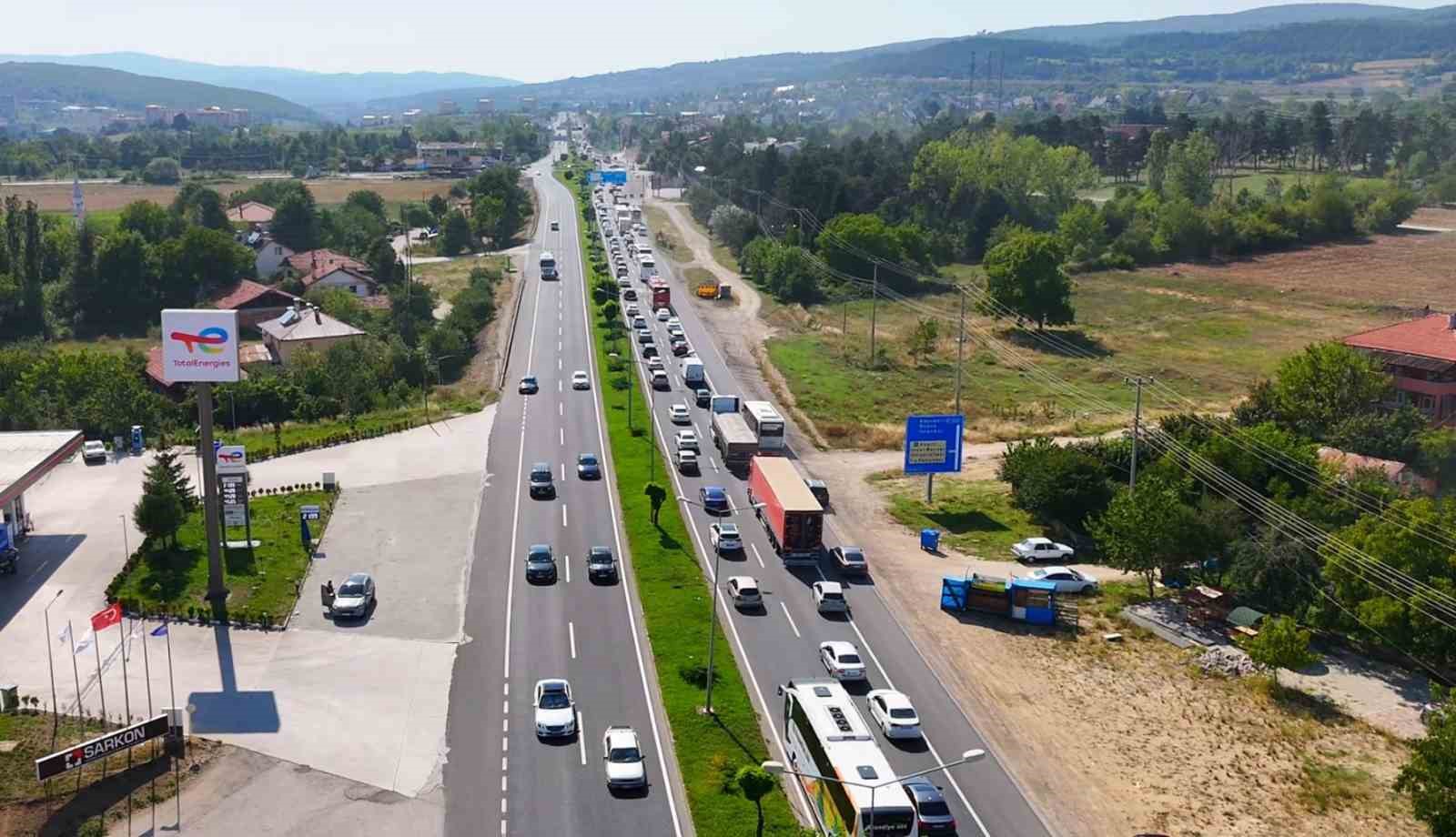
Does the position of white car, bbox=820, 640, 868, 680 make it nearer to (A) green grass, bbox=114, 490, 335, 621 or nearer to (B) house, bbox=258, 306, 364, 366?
(A) green grass, bbox=114, 490, 335, 621

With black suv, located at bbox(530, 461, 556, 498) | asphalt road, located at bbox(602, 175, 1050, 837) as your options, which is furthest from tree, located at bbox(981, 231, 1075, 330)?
black suv, located at bbox(530, 461, 556, 498)

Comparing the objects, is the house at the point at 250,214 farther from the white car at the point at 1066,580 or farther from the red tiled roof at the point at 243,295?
the white car at the point at 1066,580

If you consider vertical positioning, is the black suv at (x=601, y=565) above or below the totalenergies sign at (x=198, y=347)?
below

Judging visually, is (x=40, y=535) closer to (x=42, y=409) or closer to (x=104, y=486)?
(x=104, y=486)

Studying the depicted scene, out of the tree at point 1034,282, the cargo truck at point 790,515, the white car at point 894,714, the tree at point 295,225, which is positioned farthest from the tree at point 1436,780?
the tree at point 295,225

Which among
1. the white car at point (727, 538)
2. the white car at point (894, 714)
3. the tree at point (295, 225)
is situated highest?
the tree at point (295, 225)

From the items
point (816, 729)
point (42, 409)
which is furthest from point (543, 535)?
point (42, 409)

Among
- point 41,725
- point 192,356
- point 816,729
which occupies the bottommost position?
point 41,725
